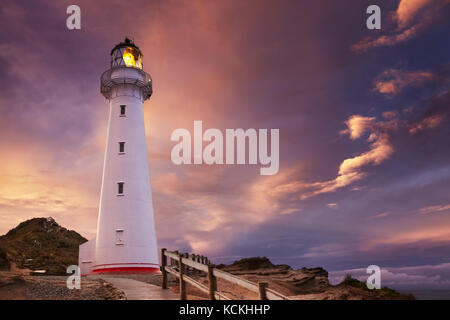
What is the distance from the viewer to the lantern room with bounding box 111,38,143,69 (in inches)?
1201

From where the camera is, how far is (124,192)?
26469 millimetres

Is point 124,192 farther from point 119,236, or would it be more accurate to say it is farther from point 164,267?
point 164,267

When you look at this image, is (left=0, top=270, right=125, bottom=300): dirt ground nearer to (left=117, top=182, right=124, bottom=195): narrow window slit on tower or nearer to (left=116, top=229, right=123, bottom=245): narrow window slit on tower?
(left=116, top=229, right=123, bottom=245): narrow window slit on tower

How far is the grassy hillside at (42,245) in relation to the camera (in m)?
33.0

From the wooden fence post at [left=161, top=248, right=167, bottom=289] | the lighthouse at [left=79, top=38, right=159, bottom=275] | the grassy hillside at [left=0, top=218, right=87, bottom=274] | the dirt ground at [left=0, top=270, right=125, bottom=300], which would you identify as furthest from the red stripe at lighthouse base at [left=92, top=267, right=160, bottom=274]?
the dirt ground at [left=0, top=270, right=125, bottom=300]

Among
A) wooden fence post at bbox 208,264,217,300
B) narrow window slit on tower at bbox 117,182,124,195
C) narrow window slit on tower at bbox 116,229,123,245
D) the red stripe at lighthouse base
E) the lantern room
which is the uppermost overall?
the lantern room

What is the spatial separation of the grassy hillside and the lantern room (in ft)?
57.6

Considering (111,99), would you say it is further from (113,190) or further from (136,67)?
(113,190)

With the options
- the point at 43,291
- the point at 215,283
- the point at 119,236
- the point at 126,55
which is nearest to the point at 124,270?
the point at 119,236

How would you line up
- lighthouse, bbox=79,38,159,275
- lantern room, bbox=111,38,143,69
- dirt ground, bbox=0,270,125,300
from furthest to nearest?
1. lantern room, bbox=111,38,143,69
2. lighthouse, bbox=79,38,159,275
3. dirt ground, bbox=0,270,125,300

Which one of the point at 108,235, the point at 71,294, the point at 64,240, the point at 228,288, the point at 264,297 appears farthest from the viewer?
the point at 64,240
